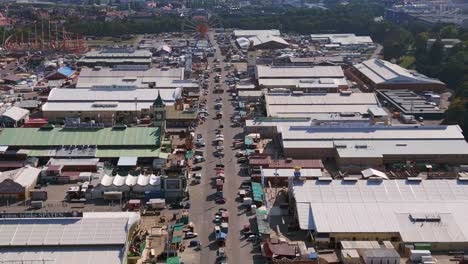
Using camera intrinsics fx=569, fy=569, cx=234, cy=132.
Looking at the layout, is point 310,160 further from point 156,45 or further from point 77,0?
point 77,0

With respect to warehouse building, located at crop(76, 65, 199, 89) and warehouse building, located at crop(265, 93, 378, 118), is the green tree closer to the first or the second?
warehouse building, located at crop(265, 93, 378, 118)

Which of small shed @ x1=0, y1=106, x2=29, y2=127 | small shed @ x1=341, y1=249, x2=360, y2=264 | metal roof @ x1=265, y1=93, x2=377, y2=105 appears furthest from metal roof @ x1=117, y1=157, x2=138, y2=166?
metal roof @ x1=265, y1=93, x2=377, y2=105

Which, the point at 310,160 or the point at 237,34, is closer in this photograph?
the point at 310,160

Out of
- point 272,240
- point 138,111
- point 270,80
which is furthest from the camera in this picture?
point 270,80

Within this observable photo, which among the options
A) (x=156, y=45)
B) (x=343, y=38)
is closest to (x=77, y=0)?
(x=156, y=45)

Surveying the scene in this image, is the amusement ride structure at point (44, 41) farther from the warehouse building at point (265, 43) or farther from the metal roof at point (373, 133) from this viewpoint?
the metal roof at point (373, 133)

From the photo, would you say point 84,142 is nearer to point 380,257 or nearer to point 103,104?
point 103,104

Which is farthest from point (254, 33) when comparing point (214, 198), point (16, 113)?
point (214, 198)
